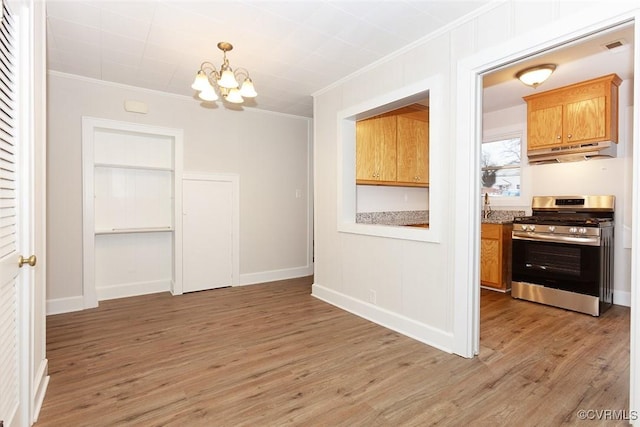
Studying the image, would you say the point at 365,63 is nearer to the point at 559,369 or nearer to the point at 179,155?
the point at 179,155

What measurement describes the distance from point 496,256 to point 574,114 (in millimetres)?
1911

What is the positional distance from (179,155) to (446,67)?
3373mm

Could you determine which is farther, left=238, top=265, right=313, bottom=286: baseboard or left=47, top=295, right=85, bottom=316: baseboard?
left=238, top=265, right=313, bottom=286: baseboard

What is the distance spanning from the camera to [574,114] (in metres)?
3.90

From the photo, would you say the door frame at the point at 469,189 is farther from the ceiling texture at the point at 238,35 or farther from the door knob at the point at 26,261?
the door knob at the point at 26,261

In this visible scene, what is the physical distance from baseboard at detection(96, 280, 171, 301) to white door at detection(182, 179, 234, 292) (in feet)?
1.15

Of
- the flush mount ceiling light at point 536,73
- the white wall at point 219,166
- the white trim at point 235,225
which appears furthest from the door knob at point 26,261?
the flush mount ceiling light at point 536,73

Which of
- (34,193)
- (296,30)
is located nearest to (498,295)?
(296,30)

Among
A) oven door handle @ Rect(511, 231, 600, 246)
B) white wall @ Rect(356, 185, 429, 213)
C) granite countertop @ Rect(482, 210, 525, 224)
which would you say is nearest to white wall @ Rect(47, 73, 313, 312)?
white wall @ Rect(356, 185, 429, 213)

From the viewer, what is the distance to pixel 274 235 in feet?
17.2

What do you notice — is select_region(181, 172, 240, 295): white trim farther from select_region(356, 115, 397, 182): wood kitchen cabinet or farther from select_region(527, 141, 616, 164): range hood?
select_region(527, 141, 616, 164): range hood

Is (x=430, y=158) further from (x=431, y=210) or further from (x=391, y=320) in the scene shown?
(x=391, y=320)

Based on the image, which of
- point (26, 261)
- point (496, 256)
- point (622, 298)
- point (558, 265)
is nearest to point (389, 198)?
point (496, 256)

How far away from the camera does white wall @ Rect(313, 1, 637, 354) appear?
239 centimetres
